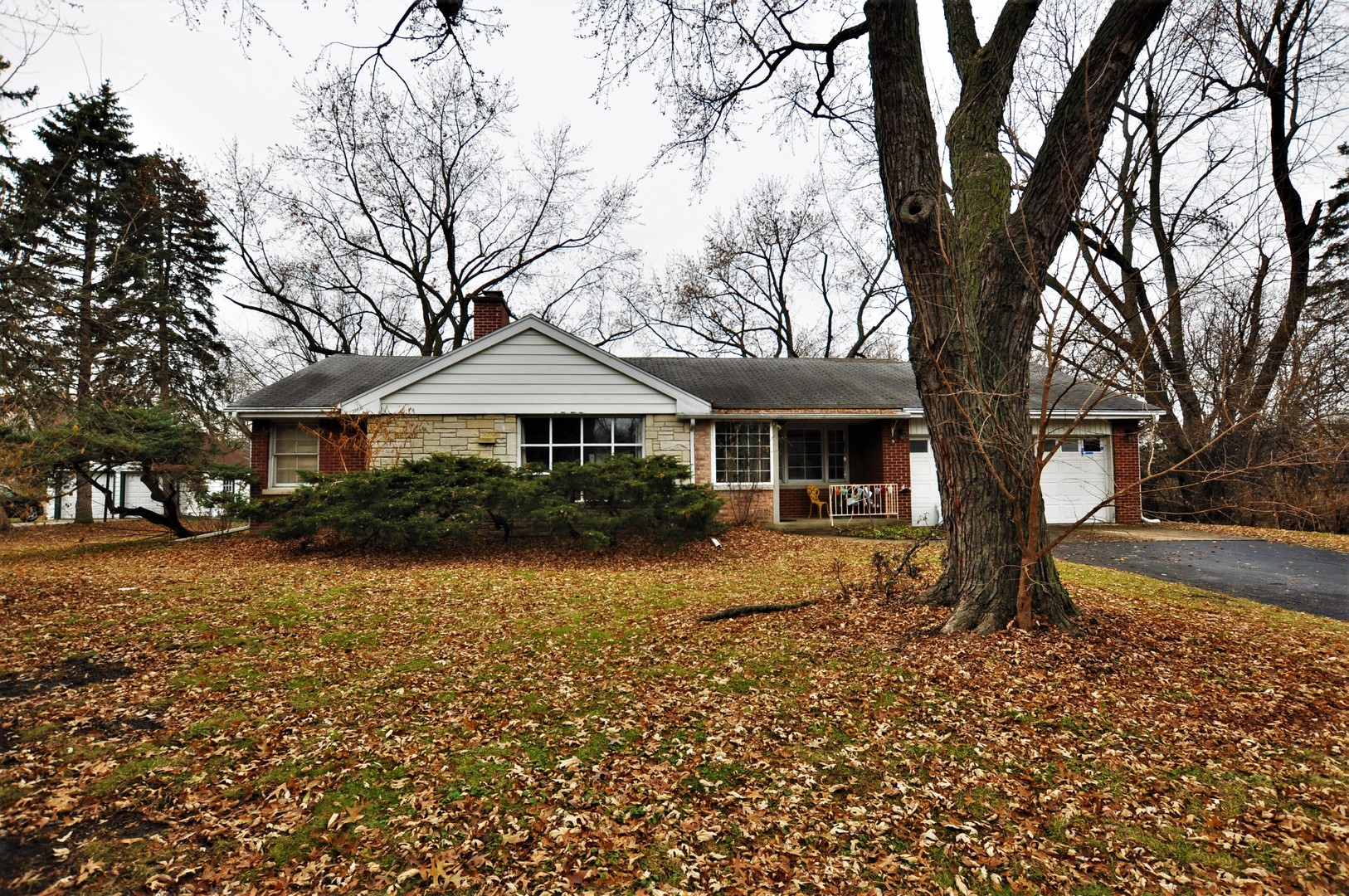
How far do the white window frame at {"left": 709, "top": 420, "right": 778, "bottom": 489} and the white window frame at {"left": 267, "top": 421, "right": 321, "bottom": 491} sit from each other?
8934mm

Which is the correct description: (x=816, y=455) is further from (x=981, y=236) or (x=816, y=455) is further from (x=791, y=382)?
(x=981, y=236)

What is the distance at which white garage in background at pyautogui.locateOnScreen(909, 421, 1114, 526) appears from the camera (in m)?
15.0

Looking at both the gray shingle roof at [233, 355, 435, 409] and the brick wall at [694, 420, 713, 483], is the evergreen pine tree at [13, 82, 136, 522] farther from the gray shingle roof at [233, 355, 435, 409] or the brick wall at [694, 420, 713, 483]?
the brick wall at [694, 420, 713, 483]

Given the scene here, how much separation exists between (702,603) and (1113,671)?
371 centimetres

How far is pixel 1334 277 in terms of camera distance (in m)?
14.7

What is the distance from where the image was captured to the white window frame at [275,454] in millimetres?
13992

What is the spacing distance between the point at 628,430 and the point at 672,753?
33.6 feet

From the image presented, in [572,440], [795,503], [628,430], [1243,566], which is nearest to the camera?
[1243,566]

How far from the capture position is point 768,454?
47.7 ft

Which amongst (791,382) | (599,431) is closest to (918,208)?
(599,431)

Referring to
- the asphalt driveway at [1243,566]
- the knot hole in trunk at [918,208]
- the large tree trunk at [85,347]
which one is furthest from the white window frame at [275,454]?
the asphalt driveway at [1243,566]

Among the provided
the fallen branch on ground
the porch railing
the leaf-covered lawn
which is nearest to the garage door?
the porch railing

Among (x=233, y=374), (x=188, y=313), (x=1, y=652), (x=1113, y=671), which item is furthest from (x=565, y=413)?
(x=233, y=374)

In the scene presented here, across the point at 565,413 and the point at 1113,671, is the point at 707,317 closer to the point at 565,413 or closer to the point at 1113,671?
the point at 565,413
